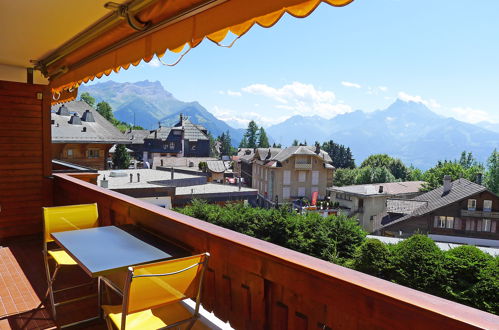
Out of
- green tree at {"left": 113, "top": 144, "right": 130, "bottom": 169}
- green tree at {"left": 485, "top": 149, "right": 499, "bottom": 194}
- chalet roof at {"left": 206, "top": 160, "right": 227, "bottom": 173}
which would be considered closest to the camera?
green tree at {"left": 113, "top": 144, "right": 130, "bottom": 169}

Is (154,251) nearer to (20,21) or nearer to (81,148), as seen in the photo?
(20,21)

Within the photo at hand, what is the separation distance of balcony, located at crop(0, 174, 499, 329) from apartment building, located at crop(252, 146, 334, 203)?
37.5 meters

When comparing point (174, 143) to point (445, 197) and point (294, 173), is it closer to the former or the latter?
point (294, 173)

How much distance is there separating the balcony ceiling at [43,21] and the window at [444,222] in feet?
104

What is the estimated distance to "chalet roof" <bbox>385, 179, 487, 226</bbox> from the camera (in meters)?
28.9

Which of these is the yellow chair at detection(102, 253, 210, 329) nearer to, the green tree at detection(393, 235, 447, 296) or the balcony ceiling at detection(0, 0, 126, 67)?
the balcony ceiling at detection(0, 0, 126, 67)

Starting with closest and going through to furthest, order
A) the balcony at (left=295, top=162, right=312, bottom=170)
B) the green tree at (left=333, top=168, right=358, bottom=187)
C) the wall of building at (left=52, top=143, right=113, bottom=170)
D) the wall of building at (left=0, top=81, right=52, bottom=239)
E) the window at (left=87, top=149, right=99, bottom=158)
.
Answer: the wall of building at (left=0, top=81, right=52, bottom=239) < the wall of building at (left=52, top=143, right=113, bottom=170) < the window at (left=87, top=149, right=99, bottom=158) < the balcony at (left=295, top=162, right=312, bottom=170) < the green tree at (left=333, top=168, right=358, bottom=187)

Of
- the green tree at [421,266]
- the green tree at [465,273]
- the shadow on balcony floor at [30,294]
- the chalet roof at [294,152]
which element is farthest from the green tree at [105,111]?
the shadow on balcony floor at [30,294]

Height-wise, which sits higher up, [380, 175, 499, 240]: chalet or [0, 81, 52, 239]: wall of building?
[0, 81, 52, 239]: wall of building

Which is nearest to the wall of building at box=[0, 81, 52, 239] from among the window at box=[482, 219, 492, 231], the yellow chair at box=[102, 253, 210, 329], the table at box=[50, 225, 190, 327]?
the table at box=[50, 225, 190, 327]

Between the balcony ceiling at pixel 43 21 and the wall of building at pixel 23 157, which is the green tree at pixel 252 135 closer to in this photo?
the wall of building at pixel 23 157

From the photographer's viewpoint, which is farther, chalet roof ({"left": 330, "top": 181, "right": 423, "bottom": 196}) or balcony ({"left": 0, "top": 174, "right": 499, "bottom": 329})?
chalet roof ({"left": 330, "top": 181, "right": 423, "bottom": 196})

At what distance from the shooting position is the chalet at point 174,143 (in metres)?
53.2

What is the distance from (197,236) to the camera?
6.68ft
